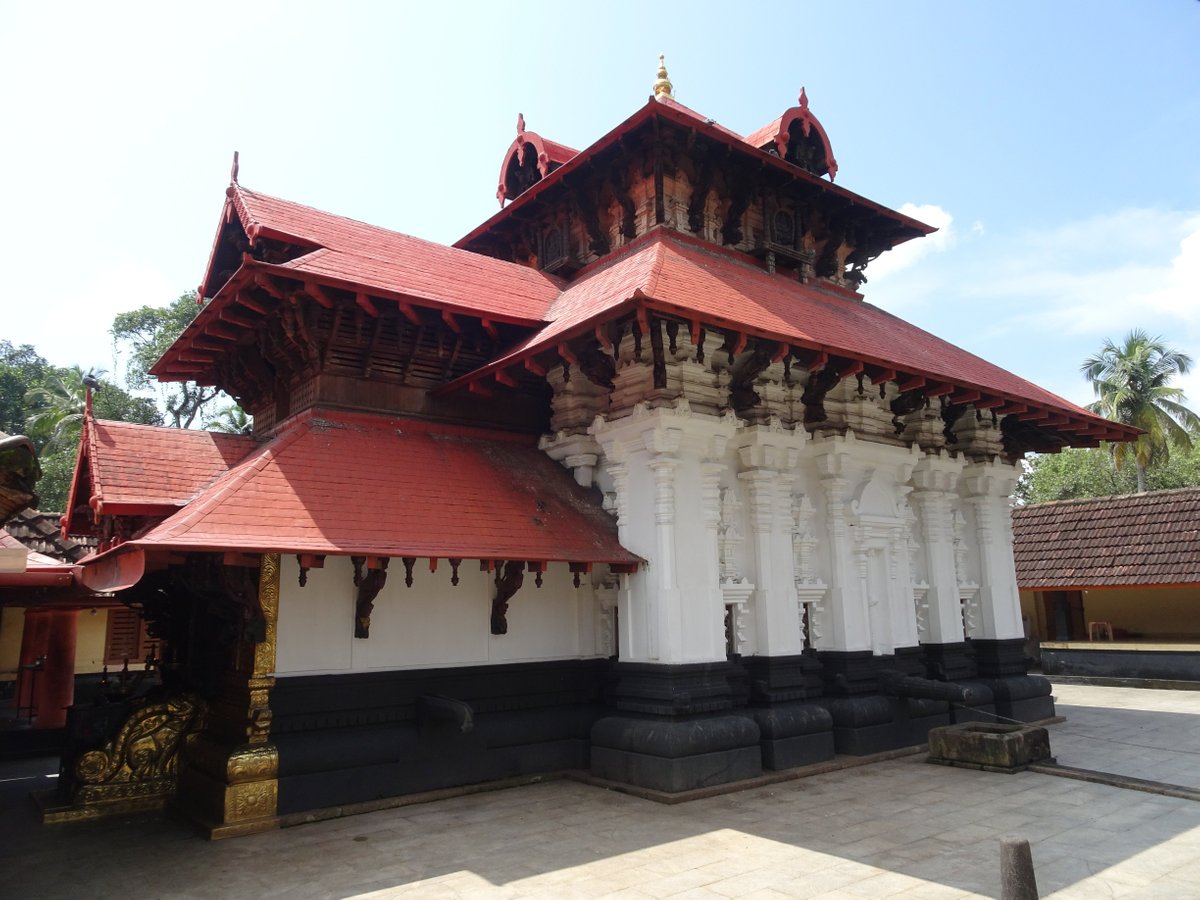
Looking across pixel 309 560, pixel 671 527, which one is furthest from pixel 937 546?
pixel 309 560

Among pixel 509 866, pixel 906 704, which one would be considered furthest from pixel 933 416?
pixel 509 866

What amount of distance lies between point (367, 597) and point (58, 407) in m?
29.8

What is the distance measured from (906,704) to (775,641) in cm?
230

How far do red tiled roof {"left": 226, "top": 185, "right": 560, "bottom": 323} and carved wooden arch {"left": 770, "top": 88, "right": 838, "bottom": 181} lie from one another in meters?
4.12

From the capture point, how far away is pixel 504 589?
8211 millimetres

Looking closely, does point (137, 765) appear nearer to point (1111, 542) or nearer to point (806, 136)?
point (806, 136)

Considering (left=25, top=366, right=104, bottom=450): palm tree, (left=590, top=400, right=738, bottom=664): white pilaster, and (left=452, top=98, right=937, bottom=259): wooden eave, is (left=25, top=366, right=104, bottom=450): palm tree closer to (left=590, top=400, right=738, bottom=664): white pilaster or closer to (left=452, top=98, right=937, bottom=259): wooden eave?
(left=452, top=98, right=937, bottom=259): wooden eave

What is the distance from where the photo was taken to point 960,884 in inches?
204

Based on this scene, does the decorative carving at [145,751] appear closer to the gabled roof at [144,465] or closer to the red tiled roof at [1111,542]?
the gabled roof at [144,465]

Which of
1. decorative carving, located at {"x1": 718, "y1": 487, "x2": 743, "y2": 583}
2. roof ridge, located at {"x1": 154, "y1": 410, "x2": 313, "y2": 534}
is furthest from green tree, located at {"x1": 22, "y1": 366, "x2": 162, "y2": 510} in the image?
decorative carving, located at {"x1": 718, "y1": 487, "x2": 743, "y2": 583}

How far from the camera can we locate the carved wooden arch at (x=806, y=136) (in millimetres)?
11836

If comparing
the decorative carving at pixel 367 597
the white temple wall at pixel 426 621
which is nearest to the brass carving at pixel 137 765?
the white temple wall at pixel 426 621

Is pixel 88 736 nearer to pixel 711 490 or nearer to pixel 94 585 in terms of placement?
pixel 94 585

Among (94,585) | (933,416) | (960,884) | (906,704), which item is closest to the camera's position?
(960,884)
